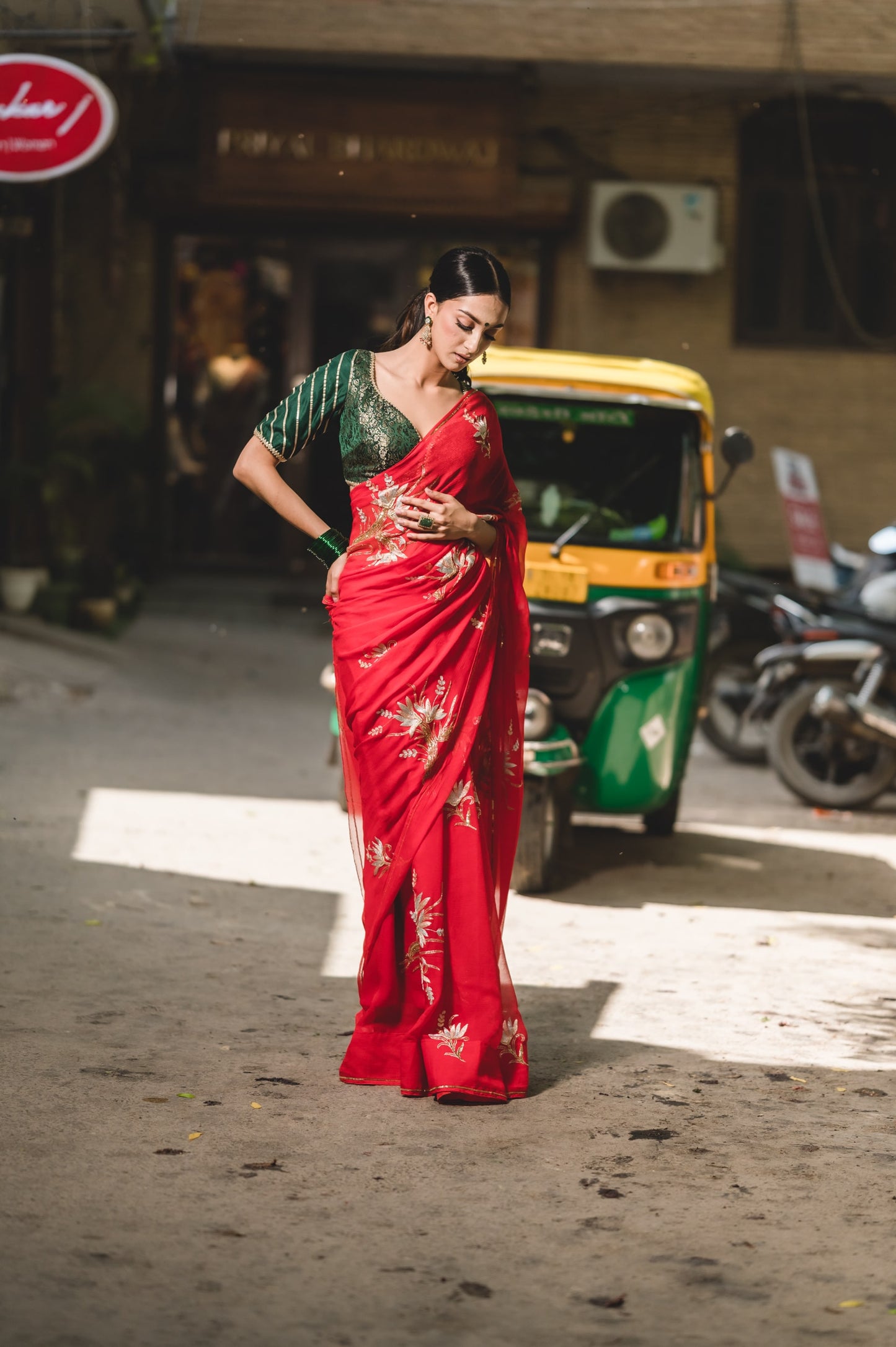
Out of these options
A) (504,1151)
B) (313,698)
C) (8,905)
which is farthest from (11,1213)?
(313,698)

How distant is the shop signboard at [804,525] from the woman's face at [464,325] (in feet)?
22.0

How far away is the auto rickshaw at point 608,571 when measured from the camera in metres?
6.69

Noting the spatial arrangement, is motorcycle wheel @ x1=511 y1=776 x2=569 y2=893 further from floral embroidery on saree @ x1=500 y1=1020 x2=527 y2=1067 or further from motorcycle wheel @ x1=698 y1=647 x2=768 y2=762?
motorcycle wheel @ x1=698 y1=647 x2=768 y2=762

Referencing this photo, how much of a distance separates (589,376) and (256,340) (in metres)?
9.39

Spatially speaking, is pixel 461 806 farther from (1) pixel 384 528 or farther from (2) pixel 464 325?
(2) pixel 464 325

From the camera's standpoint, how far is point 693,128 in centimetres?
1542

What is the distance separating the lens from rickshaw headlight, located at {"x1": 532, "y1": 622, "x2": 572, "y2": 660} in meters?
6.69

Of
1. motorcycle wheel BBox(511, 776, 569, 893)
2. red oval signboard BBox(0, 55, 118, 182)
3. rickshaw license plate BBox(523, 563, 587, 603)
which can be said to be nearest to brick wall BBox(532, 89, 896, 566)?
red oval signboard BBox(0, 55, 118, 182)

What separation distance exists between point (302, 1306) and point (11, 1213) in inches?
26.8

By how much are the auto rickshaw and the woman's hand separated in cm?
230

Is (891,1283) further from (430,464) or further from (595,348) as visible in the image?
(595,348)

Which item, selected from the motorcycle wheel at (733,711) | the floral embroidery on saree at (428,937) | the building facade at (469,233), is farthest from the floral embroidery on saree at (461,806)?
the building facade at (469,233)

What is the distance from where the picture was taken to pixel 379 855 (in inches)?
165

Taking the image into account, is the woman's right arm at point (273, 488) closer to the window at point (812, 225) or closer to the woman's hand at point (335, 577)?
the woman's hand at point (335, 577)
